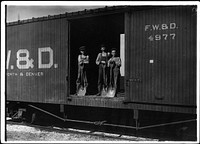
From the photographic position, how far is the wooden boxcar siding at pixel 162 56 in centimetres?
602

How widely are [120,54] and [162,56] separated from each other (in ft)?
12.9

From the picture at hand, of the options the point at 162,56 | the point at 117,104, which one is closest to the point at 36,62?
the point at 117,104

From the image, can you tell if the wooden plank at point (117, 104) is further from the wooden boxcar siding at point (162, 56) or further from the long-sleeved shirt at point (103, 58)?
the long-sleeved shirt at point (103, 58)

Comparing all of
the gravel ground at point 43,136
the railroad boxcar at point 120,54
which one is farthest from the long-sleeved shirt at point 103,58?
the gravel ground at point 43,136

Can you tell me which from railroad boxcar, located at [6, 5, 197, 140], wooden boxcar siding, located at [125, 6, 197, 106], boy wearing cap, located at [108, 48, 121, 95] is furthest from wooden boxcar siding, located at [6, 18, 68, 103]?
wooden boxcar siding, located at [125, 6, 197, 106]

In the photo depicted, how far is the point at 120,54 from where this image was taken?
1018 cm

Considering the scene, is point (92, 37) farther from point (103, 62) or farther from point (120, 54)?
point (103, 62)

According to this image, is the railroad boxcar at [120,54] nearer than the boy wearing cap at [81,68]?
Yes

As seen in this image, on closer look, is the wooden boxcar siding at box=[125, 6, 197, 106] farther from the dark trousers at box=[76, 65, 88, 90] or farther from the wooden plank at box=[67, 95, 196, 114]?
the dark trousers at box=[76, 65, 88, 90]

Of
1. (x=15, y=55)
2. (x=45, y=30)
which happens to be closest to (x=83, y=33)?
(x=45, y=30)

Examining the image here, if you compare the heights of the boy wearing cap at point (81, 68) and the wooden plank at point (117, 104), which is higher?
the boy wearing cap at point (81, 68)

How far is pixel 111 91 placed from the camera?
7.68m

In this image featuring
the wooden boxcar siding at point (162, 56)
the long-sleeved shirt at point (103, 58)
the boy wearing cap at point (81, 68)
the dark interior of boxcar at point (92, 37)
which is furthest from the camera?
the dark interior of boxcar at point (92, 37)

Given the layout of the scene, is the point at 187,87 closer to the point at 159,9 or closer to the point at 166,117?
the point at 166,117
